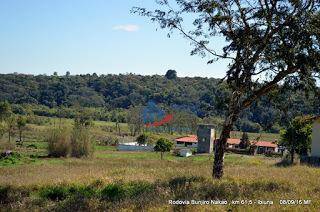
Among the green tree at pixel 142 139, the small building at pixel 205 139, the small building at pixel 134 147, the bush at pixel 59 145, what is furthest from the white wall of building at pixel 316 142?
the small building at pixel 205 139

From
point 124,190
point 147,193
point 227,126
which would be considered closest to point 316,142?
point 227,126

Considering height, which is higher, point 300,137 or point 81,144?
point 300,137

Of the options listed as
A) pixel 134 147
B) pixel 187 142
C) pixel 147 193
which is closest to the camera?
pixel 147 193

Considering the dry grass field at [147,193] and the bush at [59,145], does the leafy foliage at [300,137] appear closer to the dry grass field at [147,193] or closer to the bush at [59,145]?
the bush at [59,145]

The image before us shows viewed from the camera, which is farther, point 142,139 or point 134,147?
point 134,147

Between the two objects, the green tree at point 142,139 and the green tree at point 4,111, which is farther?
the green tree at point 142,139

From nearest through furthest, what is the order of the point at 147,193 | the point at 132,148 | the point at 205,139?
the point at 147,193
the point at 132,148
the point at 205,139

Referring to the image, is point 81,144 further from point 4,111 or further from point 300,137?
point 300,137

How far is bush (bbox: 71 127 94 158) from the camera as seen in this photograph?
2592 inches

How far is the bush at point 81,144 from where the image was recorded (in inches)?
2592

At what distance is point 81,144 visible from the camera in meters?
Result: 66.1

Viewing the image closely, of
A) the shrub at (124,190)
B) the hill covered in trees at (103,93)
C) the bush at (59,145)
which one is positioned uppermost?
the hill covered in trees at (103,93)
